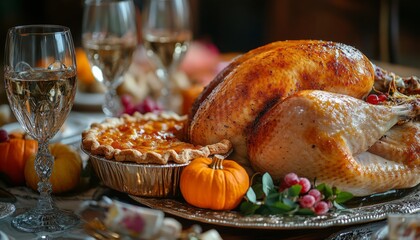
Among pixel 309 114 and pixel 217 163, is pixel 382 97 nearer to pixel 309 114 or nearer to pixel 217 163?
pixel 309 114

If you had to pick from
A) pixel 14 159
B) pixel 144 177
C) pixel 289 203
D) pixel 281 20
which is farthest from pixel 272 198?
pixel 281 20

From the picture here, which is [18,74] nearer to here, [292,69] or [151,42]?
[292,69]

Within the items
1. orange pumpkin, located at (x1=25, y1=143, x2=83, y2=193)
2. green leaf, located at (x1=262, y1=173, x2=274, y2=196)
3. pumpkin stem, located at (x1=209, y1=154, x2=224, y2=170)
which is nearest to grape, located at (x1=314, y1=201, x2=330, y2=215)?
green leaf, located at (x1=262, y1=173, x2=274, y2=196)

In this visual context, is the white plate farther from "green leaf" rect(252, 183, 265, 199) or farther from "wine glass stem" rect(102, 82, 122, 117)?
"green leaf" rect(252, 183, 265, 199)

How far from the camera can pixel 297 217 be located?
1.40 m

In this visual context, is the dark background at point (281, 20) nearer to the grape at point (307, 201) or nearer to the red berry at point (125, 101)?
the red berry at point (125, 101)

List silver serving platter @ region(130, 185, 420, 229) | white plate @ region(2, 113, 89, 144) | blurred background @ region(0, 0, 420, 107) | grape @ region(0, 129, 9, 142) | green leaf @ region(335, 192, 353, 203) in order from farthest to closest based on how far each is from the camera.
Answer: blurred background @ region(0, 0, 420, 107) → white plate @ region(2, 113, 89, 144) → grape @ region(0, 129, 9, 142) → green leaf @ region(335, 192, 353, 203) → silver serving platter @ region(130, 185, 420, 229)

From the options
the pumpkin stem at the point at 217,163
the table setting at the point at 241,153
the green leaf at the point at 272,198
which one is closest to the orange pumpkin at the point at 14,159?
the table setting at the point at 241,153

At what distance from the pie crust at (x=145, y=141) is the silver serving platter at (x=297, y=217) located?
10cm

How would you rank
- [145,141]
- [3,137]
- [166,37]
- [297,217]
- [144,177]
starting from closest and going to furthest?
[297,217] < [144,177] < [145,141] < [3,137] < [166,37]

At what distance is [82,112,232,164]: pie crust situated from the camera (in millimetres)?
1519

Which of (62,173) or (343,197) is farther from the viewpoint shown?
(62,173)

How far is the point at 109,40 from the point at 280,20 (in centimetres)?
360

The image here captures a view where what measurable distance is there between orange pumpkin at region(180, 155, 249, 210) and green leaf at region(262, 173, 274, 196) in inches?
1.5
